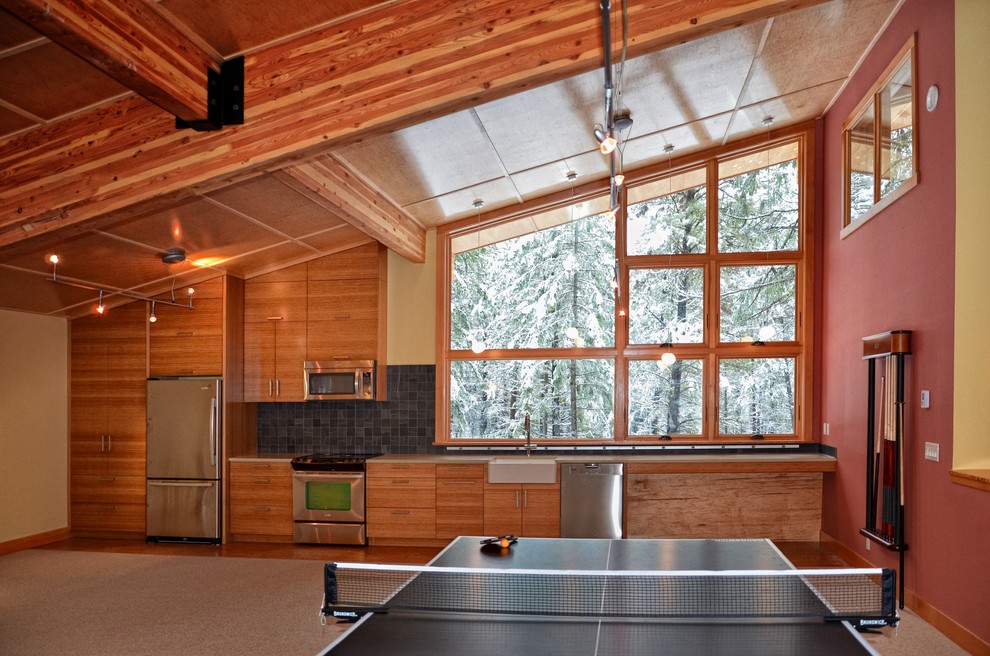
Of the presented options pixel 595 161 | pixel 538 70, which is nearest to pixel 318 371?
pixel 595 161

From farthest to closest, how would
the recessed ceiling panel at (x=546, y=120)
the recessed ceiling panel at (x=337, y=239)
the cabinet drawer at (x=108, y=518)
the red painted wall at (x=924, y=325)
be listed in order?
Result: 1. the cabinet drawer at (x=108, y=518)
2. the recessed ceiling panel at (x=337, y=239)
3. the recessed ceiling panel at (x=546, y=120)
4. the red painted wall at (x=924, y=325)

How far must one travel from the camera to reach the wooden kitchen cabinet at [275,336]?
301 inches

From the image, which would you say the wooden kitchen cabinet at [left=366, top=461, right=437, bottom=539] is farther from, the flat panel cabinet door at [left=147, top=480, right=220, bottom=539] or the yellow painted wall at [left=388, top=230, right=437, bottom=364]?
the flat panel cabinet door at [left=147, top=480, right=220, bottom=539]

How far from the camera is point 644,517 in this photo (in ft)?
24.1

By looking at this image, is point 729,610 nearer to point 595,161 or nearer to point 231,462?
point 595,161

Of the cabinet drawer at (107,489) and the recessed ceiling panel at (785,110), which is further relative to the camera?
the cabinet drawer at (107,489)

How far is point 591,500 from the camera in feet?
22.7

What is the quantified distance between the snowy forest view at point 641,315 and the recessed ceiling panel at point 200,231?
2.13 m

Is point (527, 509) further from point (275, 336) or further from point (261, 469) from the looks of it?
point (275, 336)

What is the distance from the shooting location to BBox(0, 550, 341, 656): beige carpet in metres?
4.47

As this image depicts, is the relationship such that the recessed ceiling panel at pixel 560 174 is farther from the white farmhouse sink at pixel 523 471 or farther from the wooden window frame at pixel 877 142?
the white farmhouse sink at pixel 523 471

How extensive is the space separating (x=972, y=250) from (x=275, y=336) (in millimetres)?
5829

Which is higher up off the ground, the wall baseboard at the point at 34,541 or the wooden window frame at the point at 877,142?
the wooden window frame at the point at 877,142

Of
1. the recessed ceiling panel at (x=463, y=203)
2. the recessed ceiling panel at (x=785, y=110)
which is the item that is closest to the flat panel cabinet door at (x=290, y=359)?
the recessed ceiling panel at (x=463, y=203)
